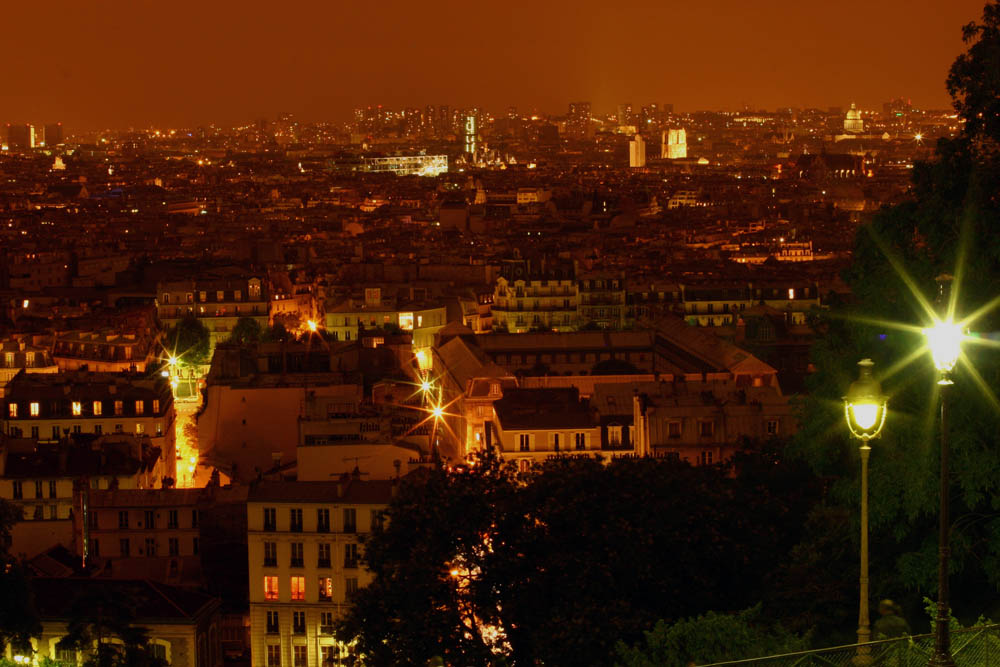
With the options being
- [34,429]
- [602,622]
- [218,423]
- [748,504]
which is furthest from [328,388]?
[602,622]

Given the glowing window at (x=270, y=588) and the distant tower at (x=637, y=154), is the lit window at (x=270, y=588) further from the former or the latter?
the distant tower at (x=637, y=154)

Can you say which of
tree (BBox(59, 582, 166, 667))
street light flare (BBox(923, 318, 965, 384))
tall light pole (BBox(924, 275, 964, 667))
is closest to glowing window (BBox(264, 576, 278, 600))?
tree (BBox(59, 582, 166, 667))

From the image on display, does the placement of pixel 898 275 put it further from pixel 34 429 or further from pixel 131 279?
pixel 131 279

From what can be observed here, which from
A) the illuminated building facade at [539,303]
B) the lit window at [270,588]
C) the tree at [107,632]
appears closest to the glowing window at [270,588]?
the lit window at [270,588]

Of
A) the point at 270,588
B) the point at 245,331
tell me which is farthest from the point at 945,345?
the point at 245,331

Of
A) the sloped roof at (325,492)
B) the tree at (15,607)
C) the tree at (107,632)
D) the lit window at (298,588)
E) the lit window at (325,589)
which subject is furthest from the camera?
the sloped roof at (325,492)

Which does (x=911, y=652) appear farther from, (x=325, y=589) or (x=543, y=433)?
(x=543, y=433)

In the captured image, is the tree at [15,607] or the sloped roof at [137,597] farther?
the sloped roof at [137,597]
